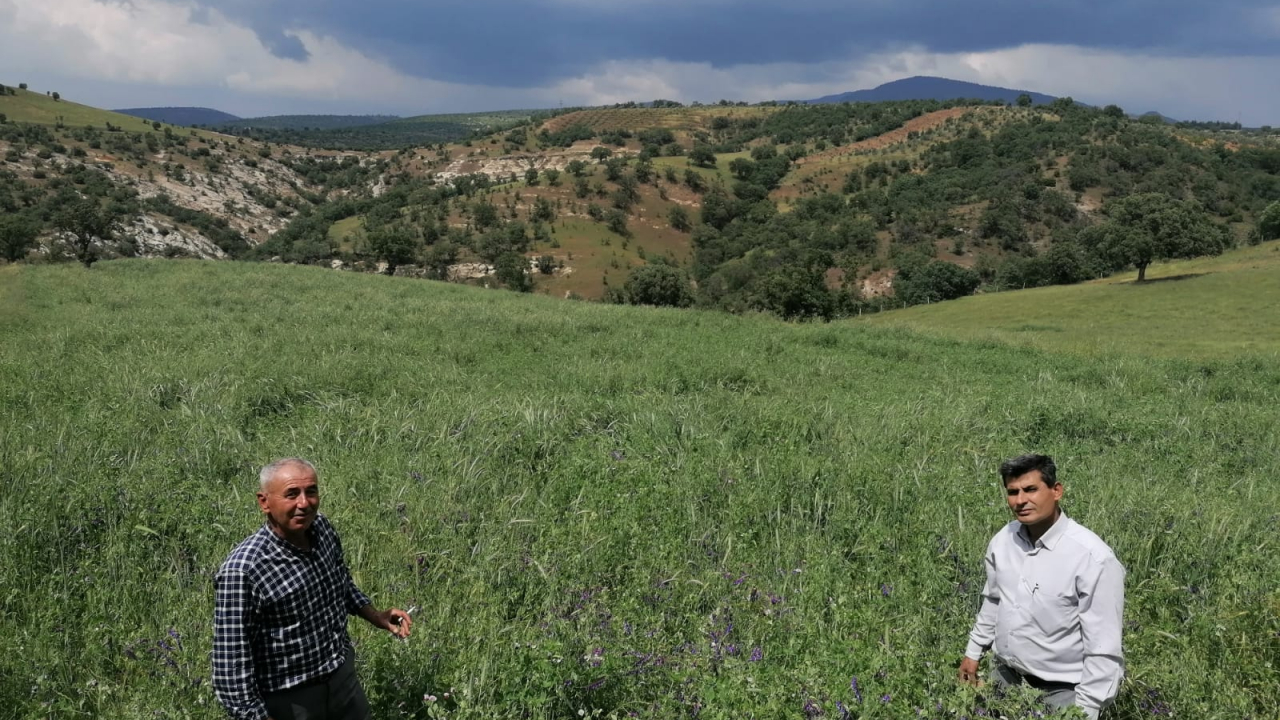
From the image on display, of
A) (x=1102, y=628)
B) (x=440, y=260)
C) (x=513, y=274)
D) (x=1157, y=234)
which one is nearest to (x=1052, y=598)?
(x=1102, y=628)

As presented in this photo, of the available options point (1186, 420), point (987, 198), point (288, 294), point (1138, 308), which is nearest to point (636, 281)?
point (1138, 308)

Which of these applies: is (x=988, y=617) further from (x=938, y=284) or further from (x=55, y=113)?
(x=55, y=113)

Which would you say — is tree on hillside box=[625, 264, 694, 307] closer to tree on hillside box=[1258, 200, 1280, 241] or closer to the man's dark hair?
the man's dark hair

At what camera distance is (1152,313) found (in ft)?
128

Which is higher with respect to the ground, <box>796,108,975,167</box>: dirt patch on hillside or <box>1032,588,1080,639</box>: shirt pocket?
<box>796,108,975,167</box>: dirt patch on hillside

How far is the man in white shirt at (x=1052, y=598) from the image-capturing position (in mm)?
2953

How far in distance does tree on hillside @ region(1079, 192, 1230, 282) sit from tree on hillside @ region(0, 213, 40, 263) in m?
76.2

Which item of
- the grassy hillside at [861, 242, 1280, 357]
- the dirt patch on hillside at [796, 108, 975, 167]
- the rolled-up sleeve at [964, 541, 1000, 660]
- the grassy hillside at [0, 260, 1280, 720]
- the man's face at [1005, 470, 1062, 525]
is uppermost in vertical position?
the dirt patch on hillside at [796, 108, 975, 167]

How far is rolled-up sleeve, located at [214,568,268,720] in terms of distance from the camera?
260cm

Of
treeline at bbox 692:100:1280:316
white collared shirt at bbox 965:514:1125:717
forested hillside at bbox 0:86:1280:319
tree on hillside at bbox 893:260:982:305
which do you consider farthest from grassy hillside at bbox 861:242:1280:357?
tree on hillside at bbox 893:260:982:305

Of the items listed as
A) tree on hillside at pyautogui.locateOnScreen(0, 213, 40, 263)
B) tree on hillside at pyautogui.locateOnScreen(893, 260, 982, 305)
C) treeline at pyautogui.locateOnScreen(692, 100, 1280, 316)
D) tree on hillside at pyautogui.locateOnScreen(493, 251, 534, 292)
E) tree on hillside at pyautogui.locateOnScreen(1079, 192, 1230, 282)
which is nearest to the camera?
tree on hillside at pyautogui.locateOnScreen(0, 213, 40, 263)

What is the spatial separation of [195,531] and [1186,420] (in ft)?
46.1

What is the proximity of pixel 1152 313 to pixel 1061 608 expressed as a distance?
46586 millimetres

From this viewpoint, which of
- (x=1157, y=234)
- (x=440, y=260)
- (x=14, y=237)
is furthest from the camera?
(x=440, y=260)
